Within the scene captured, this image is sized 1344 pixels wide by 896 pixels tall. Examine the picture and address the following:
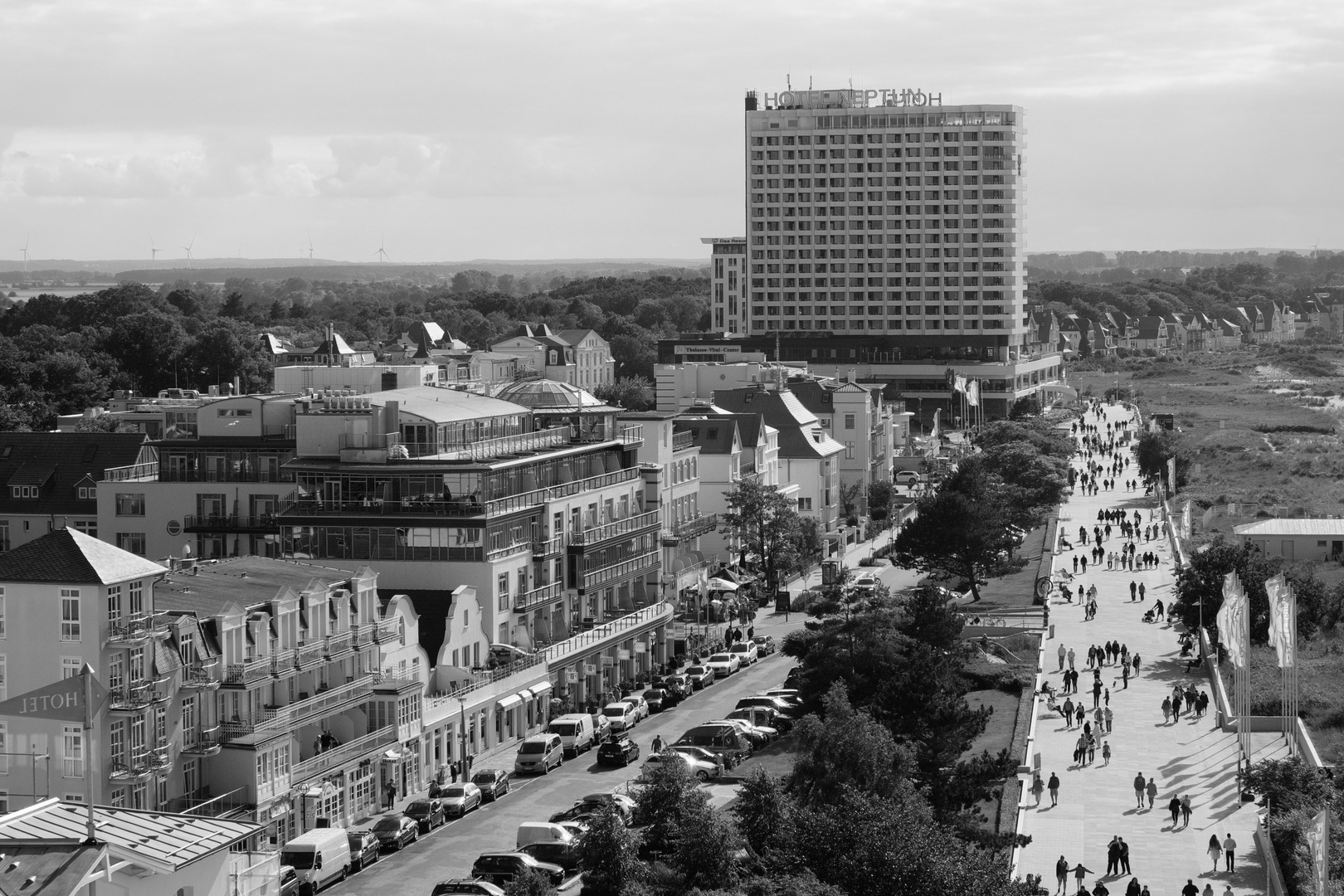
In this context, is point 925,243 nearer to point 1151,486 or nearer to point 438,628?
point 1151,486

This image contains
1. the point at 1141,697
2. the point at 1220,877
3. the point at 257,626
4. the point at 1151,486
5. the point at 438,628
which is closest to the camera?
the point at 1220,877

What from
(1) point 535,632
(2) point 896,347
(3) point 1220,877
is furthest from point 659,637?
(2) point 896,347

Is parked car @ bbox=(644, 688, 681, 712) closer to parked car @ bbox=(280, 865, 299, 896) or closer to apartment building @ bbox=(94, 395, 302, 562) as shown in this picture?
apartment building @ bbox=(94, 395, 302, 562)

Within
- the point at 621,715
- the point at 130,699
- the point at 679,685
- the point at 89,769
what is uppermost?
the point at 89,769

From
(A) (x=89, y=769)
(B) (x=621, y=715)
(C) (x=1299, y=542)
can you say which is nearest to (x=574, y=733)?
(B) (x=621, y=715)

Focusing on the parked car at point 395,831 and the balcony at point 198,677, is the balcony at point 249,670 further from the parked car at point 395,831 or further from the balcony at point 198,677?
the parked car at point 395,831

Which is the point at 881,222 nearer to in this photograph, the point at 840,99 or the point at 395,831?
the point at 840,99

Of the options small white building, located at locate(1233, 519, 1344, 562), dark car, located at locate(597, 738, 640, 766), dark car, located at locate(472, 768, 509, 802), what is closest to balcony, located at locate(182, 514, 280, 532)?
dark car, located at locate(597, 738, 640, 766)
